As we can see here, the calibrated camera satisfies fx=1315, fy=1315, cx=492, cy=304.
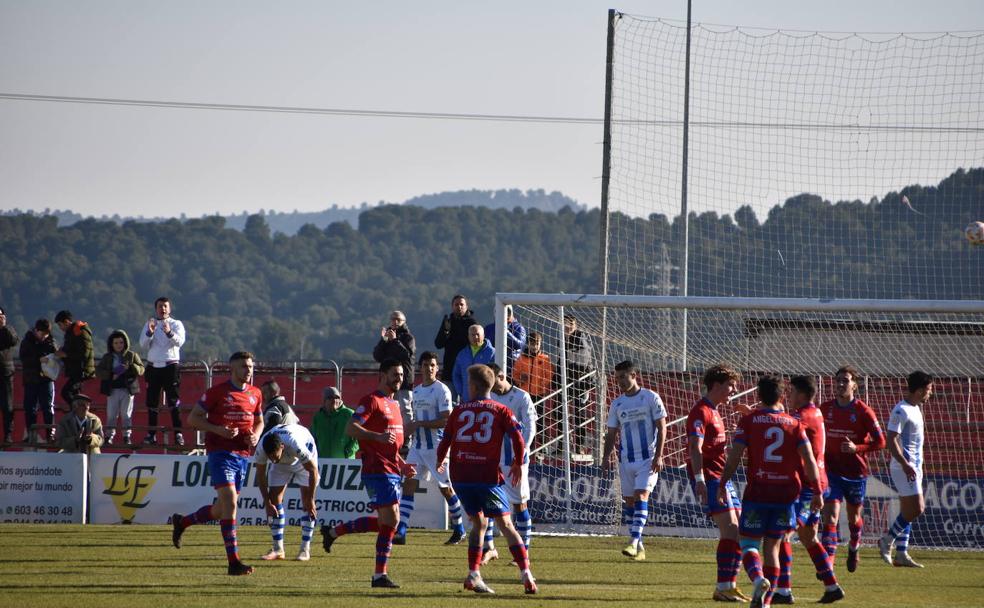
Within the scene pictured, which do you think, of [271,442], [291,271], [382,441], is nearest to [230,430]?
[382,441]

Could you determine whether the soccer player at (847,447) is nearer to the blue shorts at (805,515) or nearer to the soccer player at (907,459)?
the soccer player at (907,459)

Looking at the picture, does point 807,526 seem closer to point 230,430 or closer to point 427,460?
point 230,430

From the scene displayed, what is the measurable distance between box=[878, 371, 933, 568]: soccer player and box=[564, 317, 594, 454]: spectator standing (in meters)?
4.67

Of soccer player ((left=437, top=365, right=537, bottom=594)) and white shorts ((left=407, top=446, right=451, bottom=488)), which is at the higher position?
soccer player ((left=437, top=365, right=537, bottom=594))

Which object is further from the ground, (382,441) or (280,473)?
(382,441)

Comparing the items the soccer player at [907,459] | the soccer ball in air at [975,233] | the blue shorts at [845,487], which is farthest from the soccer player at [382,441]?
the soccer ball in air at [975,233]

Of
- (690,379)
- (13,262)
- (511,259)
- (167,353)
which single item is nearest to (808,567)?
(690,379)

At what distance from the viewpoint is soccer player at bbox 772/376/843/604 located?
11.2 meters

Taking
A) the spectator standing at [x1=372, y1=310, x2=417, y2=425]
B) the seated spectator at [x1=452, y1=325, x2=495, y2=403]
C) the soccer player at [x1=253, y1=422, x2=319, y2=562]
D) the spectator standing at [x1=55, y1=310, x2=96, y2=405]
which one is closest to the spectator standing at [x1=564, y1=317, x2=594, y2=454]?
the seated spectator at [x1=452, y1=325, x2=495, y2=403]

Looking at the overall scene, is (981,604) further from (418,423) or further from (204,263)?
(204,263)

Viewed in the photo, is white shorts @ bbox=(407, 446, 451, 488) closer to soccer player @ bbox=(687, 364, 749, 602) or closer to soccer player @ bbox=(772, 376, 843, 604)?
soccer player @ bbox=(687, 364, 749, 602)

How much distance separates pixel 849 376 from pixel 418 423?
15.3ft

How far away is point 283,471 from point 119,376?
7.77 meters

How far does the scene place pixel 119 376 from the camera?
2170cm
